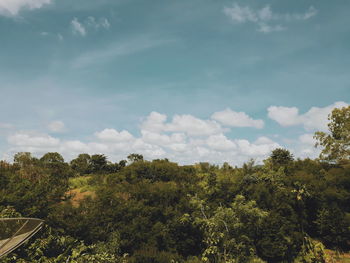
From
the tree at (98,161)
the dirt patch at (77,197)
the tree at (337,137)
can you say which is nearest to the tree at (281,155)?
the tree at (337,137)

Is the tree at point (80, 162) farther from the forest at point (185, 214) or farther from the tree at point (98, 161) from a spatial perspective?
the forest at point (185, 214)

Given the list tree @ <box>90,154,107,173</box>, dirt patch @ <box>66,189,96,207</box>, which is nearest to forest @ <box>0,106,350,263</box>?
dirt patch @ <box>66,189,96,207</box>

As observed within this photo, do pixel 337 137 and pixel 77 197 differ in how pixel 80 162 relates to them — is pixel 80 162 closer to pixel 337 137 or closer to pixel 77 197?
pixel 77 197

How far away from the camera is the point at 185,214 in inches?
394

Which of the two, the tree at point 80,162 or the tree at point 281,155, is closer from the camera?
the tree at point 281,155

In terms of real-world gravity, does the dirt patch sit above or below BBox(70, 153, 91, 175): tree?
below

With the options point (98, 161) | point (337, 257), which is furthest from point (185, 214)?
point (98, 161)

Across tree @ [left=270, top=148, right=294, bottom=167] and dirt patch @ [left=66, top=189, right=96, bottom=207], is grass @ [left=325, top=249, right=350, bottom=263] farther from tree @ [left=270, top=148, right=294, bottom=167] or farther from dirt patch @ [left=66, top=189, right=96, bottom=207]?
dirt patch @ [left=66, top=189, right=96, bottom=207]

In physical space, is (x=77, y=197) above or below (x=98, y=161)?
below

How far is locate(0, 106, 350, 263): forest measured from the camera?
9094mm

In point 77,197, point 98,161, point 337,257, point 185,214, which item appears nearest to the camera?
point 185,214

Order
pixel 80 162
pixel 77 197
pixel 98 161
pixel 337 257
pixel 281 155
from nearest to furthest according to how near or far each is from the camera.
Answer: pixel 337 257, pixel 77 197, pixel 281 155, pixel 98 161, pixel 80 162

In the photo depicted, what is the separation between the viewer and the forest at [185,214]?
909cm

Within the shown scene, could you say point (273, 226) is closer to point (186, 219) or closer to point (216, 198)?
point (216, 198)
